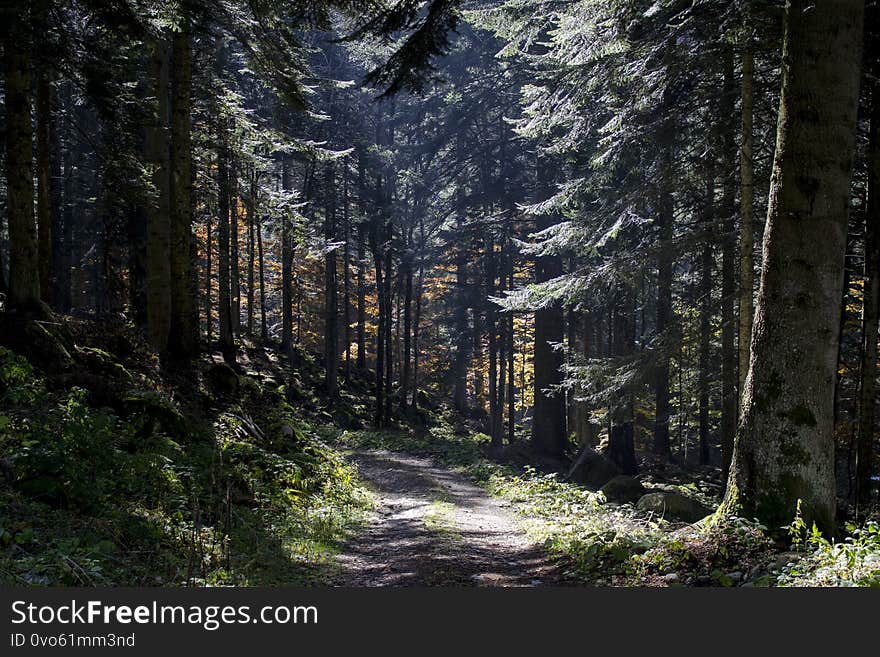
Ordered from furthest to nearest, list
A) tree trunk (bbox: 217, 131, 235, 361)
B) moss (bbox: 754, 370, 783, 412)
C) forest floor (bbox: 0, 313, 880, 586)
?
tree trunk (bbox: 217, 131, 235, 361), moss (bbox: 754, 370, 783, 412), forest floor (bbox: 0, 313, 880, 586)

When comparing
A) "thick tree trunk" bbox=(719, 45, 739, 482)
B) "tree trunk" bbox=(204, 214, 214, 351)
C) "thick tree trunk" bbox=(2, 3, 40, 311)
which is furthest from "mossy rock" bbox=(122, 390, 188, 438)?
"tree trunk" bbox=(204, 214, 214, 351)

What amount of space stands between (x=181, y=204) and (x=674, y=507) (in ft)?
36.7

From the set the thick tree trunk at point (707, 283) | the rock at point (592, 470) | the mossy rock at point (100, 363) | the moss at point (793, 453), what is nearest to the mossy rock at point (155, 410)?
the mossy rock at point (100, 363)

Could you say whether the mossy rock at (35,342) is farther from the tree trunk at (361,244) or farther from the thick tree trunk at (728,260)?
the tree trunk at (361,244)

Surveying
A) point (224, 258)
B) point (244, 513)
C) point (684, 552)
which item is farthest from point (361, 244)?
point (684, 552)

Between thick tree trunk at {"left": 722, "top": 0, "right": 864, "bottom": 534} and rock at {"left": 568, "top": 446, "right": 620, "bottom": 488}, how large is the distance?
9.69 m

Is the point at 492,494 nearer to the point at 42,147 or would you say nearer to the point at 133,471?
the point at 133,471

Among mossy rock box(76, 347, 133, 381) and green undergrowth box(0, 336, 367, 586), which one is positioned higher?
mossy rock box(76, 347, 133, 381)

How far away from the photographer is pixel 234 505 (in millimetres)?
8312

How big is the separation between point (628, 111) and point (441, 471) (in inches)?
472

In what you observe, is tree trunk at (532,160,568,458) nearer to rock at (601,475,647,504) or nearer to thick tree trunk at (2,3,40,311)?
rock at (601,475,647,504)

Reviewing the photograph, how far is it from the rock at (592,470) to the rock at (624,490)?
232 centimetres

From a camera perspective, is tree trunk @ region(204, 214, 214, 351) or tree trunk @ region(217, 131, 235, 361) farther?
tree trunk @ region(204, 214, 214, 351)

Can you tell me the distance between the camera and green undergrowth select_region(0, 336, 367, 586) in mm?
5016
